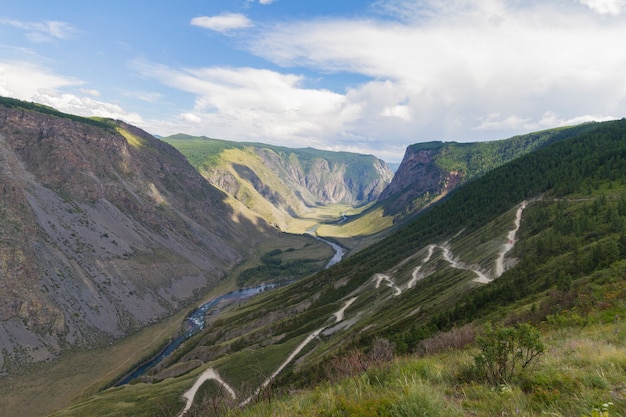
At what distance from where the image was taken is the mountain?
11.6m

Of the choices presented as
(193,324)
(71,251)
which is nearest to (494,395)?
(193,324)

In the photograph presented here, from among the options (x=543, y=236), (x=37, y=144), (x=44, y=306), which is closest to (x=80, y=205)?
(x=37, y=144)

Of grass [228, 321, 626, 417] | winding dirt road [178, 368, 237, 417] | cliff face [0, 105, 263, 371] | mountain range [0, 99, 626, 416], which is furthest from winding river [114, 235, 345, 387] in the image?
grass [228, 321, 626, 417]

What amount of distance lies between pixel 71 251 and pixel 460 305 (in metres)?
144

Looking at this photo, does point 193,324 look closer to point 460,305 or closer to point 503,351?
point 460,305

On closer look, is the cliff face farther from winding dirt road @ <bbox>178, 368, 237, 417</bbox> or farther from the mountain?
winding dirt road @ <bbox>178, 368, 237, 417</bbox>

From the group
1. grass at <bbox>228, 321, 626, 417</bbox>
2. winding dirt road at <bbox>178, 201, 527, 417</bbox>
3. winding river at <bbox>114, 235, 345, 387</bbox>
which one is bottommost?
winding river at <bbox>114, 235, 345, 387</bbox>

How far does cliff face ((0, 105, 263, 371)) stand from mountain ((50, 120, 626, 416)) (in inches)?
1335

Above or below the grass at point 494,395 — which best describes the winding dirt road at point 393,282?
below

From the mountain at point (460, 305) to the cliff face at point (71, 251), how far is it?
3392 cm

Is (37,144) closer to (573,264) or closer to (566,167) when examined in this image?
(573,264)

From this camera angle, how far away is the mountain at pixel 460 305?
1155cm

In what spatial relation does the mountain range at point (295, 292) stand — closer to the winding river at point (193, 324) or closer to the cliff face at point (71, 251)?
the cliff face at point (71, 251)

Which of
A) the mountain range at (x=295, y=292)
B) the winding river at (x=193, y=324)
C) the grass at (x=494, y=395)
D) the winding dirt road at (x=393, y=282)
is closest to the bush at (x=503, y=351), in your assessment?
the grass at (x=494, y=395)
